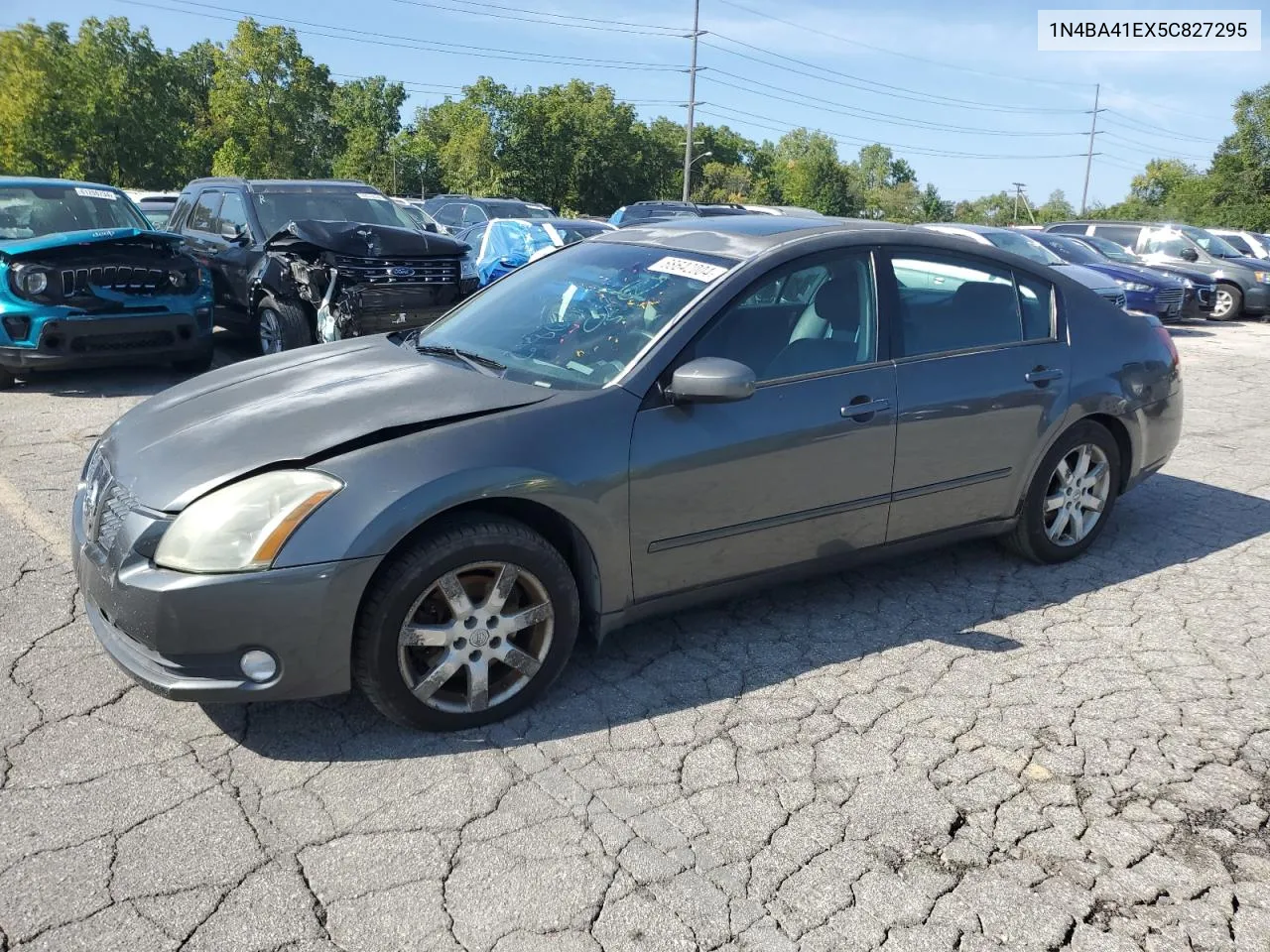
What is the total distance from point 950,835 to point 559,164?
185 feet

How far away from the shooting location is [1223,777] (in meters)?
3.07

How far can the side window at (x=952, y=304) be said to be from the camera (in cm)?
411

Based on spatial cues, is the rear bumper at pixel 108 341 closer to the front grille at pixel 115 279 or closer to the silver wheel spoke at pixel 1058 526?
the front grille at pixel 115 279

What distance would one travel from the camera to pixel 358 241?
8062 millimetres

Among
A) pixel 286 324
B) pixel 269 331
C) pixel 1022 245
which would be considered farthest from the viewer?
pixel 1022 245

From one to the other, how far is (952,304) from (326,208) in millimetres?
7146

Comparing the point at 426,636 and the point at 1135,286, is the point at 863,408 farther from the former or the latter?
the point at 1135,286

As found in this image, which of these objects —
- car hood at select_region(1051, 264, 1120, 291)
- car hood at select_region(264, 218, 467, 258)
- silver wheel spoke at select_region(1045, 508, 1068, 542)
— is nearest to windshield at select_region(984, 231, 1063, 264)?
car hood at select_region(1051, 264, 1120, 291)

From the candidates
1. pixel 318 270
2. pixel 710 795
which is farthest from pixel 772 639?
pixel 318 270

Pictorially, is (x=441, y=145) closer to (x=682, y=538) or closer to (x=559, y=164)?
(x=559, y=164)

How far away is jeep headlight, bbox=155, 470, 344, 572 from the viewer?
283cm

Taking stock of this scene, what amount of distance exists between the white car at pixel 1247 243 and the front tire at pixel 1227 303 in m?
2.54

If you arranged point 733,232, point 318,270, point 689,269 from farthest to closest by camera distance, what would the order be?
point 318,270 → point 733,232 → point 689,269

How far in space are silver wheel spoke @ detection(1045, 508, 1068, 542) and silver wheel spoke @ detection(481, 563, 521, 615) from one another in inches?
110
